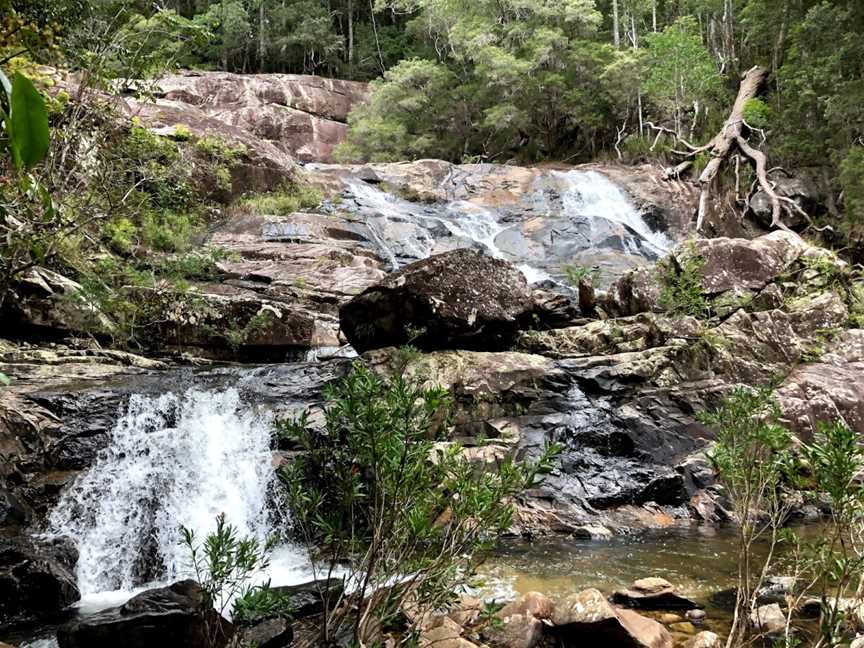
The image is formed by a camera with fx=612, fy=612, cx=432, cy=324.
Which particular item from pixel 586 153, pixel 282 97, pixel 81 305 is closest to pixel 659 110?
pixel 586 153

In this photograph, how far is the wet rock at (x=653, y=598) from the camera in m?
5.00

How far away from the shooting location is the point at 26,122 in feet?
2.34

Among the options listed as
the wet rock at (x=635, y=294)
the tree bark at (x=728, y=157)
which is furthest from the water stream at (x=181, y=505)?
the tree bark at (x=728, y=157)

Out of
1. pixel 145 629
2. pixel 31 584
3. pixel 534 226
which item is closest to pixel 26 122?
pixel 145 629

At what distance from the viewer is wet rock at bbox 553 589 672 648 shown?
4.10 metres

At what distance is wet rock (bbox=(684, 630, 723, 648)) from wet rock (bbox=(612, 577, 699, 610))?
694mm

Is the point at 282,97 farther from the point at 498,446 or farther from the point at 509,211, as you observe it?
the point at 498,446

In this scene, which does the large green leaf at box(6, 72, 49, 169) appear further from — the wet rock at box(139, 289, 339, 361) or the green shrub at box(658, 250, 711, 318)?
the wet rock at box(139, 289, 339, 361)

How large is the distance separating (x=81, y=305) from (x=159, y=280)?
82.1 inches

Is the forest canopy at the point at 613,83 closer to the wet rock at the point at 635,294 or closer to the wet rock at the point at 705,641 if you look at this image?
the wet rock at the point at 635,294

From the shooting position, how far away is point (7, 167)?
6898mm

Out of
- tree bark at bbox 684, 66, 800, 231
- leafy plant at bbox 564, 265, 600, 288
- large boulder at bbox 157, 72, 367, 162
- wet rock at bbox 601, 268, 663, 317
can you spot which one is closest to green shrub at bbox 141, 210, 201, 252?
leafy plant at bbox 564, 265, 600, 288

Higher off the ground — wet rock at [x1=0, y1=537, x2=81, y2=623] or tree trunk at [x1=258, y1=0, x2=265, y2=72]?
tree trunk at [x1=258, y1=0, x2=265, y2=72]

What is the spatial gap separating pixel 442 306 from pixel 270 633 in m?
5.80
